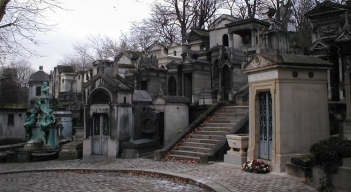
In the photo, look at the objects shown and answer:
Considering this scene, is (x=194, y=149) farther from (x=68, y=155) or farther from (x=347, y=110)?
(x=68, y=155)

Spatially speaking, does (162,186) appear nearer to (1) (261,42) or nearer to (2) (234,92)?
(2) (234,92)

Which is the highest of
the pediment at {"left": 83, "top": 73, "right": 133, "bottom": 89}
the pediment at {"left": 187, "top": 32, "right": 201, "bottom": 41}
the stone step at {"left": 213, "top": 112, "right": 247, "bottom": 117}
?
the pediment at {"left": 187, "top": 32, "right": 201, "bottom": 41}

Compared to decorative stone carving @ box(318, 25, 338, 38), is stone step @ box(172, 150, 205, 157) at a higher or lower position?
lower

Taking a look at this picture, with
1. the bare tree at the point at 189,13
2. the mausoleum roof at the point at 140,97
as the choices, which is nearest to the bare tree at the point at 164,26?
the bare tree at the point at 189,13

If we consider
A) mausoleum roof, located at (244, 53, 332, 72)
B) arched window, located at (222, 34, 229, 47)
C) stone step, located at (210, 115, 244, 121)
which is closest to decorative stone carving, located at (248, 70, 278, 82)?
mausoleum roof, located at (244, 53, 332, 72)

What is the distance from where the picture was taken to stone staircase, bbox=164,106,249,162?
42.7 feet

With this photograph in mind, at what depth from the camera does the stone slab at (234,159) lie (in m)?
11.0

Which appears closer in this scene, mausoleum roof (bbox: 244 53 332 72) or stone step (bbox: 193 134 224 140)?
mausoleum roof (bbox: 244 53 332 72)

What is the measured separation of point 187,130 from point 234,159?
12.6ft

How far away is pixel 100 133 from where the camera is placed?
49.8ft

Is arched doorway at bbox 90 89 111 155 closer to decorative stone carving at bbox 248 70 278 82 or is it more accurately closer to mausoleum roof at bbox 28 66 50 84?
decorative stone carving at bbox 248 70 278 82

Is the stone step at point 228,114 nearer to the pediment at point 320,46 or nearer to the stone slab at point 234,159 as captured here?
the stone slab at point 234,159

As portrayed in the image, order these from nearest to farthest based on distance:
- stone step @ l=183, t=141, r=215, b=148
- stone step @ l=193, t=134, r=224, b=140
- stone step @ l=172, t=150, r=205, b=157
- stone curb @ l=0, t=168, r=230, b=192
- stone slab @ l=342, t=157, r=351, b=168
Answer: stone slab @ l=342, t=157, r=351, b=168 < stone curb @ l=0, t=168, r=230, b=192 < stone step @ l=172, t=150, r=205, b=157 < stone step @ l=183, t=141, r=215, b=148 < stone step @ l=193, t=134, r=224, b=140

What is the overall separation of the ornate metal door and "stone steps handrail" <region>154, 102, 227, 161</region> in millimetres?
4346
